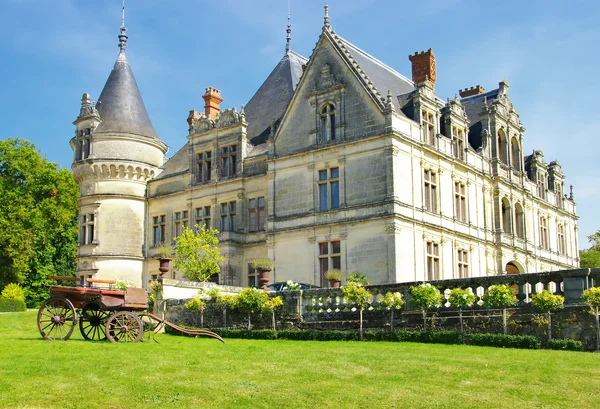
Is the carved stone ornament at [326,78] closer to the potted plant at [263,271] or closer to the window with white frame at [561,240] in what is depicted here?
the potted plant at [263,271]

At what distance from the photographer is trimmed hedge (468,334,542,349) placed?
15.5 m

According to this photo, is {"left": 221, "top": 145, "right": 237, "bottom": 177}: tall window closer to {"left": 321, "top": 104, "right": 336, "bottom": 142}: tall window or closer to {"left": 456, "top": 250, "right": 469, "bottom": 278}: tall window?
{"left": 321, "top": 104, "right": 336, "bottom": 142}: tall window

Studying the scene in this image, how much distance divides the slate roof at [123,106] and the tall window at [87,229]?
472 centimetres

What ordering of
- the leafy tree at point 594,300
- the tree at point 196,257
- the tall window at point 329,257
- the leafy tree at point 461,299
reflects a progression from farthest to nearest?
the tree at point 196,257
the tall window at point 329,257
the leafy tree at point 461,299
the leafy tree at point 594,300

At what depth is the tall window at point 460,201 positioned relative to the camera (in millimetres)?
33688

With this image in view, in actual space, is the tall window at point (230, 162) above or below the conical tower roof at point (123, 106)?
below

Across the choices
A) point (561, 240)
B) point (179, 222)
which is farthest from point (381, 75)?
point (561, 240)

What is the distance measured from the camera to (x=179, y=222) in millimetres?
38688

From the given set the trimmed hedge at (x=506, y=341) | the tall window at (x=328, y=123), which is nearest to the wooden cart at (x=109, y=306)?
the trimmed hedge at (x=506, y=341)

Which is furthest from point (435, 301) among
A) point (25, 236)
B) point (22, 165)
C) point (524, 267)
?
point (22, 165)

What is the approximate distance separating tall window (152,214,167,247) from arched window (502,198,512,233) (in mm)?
17721

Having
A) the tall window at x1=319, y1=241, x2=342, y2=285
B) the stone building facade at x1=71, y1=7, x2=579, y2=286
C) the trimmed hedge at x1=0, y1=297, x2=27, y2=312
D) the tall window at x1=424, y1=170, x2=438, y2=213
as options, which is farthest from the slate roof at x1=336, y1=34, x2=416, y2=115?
the trimmed hedge at x1=0, y1=297, x2=27, y2=312

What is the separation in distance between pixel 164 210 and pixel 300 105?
10961mm

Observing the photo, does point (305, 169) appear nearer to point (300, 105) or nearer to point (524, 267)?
point (300, 105)
